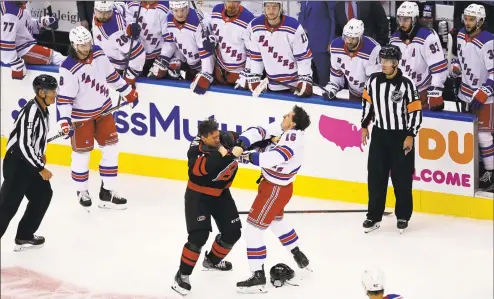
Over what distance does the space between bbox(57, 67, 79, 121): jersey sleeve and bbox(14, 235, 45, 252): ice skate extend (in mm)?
761

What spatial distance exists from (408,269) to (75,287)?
1.82m

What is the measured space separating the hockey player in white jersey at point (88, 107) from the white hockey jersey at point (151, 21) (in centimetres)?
54

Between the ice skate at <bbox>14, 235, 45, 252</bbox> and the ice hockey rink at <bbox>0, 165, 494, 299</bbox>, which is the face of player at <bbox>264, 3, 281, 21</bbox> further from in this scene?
the ice skate at <bbox>14, 235, 45, 252</bbox>

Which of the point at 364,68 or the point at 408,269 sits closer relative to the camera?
the point at 408,269

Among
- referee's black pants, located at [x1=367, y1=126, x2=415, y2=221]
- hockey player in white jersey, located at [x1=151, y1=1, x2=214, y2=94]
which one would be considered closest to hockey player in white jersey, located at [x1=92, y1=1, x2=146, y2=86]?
hockey player in white jersey, located at [x1=151, y1=1, x2=214, y2=94]

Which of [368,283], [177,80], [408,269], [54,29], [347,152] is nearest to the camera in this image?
[368,283]

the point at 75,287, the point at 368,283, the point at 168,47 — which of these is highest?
the point at 168,47

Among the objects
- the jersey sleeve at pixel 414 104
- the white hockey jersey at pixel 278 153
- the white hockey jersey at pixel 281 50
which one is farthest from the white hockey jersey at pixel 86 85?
the jersey sleeve at pixel 414 104

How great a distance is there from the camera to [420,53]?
7.77 meters

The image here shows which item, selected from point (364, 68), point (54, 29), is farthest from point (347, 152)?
point (54, 29)

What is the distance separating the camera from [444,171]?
7832 mm

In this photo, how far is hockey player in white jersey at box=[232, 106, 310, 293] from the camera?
655cm

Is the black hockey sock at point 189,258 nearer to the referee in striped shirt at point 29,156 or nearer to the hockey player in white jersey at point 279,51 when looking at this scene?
the referee in striped shirt at point 29,156

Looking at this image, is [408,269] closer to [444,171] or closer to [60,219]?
[444,171]
